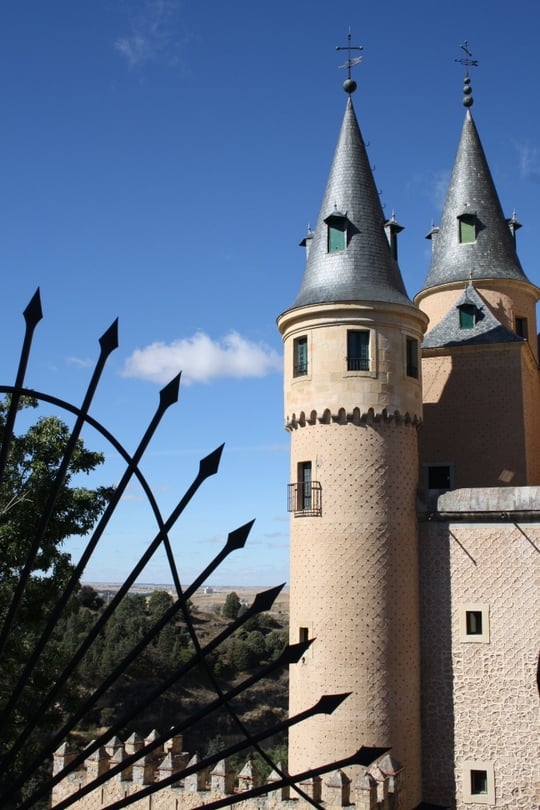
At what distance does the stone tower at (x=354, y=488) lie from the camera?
54.4ft

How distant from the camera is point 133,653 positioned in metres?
3.72

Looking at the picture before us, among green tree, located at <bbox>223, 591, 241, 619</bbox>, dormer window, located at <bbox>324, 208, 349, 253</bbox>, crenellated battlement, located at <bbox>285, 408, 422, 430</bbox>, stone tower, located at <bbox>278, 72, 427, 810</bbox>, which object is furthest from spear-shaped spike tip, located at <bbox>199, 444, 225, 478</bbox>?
green tree, located at <bbox>223, 591, 241, 619</bbox>

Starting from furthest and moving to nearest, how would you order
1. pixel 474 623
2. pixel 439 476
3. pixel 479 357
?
pixel 439 476 → pixel 479 357 → pixel 474 623

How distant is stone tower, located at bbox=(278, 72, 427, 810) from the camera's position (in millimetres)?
16594

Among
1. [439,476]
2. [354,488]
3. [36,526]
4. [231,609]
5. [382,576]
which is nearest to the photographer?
[36,526]

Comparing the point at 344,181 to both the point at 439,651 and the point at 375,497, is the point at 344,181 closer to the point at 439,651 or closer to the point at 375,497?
the point at 375,497

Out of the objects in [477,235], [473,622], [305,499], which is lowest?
[473,622]

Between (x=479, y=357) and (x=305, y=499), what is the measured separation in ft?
22.0

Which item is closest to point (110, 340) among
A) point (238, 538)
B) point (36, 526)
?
point (238, 538)

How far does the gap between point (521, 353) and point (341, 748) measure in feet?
35.2

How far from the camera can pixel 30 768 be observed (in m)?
3.97

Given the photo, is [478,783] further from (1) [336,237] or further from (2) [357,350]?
(1) [336,237]

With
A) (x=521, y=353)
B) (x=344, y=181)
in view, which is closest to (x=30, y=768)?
(x=344, y=181)

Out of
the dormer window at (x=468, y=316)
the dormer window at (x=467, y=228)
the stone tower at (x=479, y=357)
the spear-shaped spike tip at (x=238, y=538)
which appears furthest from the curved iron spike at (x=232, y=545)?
the dormer window at (x=467, y=228)
